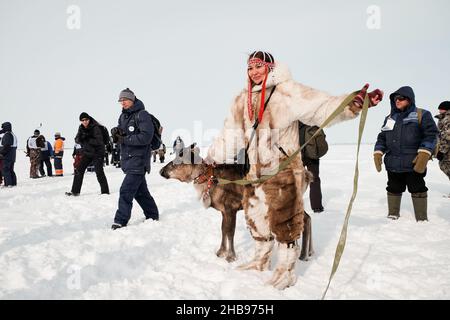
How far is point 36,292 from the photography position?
9.06 ft

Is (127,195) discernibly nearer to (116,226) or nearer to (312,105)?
(116,226)

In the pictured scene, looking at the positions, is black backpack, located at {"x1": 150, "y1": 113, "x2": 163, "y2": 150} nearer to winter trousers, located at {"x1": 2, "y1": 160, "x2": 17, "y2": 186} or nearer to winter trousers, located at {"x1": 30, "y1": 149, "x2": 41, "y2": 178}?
winter trousers, located at {"x1": 2, "y1": 160, "x2": 17, "y2": 186}

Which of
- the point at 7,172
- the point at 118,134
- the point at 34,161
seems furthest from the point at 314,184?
the point at 34,161

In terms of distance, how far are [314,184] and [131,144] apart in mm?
3714

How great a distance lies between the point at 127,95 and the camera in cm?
511

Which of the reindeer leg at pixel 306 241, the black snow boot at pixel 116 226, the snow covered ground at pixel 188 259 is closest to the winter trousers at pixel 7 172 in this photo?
the snow covered ground at pixel 188 259

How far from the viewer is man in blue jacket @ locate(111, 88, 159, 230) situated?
507 cm

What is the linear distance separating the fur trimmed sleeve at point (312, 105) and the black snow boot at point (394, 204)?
3.90 metres

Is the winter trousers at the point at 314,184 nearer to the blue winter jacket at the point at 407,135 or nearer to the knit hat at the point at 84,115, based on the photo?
the blue winter jacket at the point at 407,135
